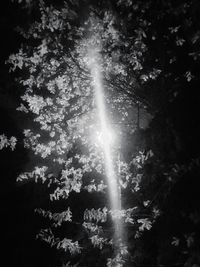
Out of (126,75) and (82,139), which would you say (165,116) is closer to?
(126,75)

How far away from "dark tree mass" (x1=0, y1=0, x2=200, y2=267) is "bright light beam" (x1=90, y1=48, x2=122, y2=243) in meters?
0.02

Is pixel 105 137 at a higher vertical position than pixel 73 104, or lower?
lower

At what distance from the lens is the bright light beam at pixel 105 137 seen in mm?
5441

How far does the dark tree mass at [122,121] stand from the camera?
429 centimetres

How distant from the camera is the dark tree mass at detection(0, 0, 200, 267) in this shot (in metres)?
4.29

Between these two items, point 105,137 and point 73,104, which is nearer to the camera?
point 105,137

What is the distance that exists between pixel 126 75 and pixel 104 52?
0.62 metres

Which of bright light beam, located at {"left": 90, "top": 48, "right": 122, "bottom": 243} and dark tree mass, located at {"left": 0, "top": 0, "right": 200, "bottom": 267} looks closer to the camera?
dark tree mass, located at {"left": 0, "top": 0, "right": 200, "bottom": 267}

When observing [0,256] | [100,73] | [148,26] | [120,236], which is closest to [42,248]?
[0,256]

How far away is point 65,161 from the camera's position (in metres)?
5.73

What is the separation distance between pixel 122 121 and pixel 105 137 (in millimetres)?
607

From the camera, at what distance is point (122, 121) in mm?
6047

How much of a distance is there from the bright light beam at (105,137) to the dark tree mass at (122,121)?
0.9 inches

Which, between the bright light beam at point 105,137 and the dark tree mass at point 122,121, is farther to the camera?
the bright light beam at point 105,137
